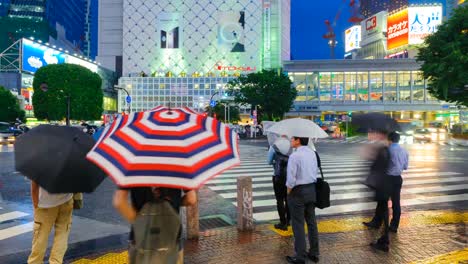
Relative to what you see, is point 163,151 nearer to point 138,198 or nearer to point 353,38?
point 138,198

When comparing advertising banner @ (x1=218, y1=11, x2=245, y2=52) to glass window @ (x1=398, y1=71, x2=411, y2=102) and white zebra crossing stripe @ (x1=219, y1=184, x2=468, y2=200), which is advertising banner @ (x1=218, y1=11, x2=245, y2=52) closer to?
glass window @ (x1=398, y1=71, x2=411, y2=102)

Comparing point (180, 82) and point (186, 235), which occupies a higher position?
point (180, 82)

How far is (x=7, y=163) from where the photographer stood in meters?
17.6

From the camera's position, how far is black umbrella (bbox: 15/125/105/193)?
355cm

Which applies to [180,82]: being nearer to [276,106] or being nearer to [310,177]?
[276,106]

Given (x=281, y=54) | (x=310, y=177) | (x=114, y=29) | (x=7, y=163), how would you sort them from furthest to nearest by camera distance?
1. (x=114, y=29)
2. (x=281, y=54)
3. (x=7, y=163)
4. (x=310, y=177)

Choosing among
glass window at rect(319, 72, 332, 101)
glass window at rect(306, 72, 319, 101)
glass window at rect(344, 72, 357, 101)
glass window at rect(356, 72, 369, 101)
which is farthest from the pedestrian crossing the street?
glass window at rect(356, 72, 369, 101)

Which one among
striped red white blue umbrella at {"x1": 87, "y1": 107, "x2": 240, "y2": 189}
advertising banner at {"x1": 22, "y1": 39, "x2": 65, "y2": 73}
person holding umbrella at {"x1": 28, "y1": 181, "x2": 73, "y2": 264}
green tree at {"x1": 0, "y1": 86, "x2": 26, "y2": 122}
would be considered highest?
advertising banner at {"x1": 22, "y1": 39, "x2": 65, "y2": 73}

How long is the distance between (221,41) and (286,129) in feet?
328

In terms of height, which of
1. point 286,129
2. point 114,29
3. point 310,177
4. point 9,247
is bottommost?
point 9,247

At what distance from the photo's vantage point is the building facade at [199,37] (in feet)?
333

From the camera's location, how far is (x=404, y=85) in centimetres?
7962

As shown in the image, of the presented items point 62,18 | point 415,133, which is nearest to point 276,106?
point 415,133

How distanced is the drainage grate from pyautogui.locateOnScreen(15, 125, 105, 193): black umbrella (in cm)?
376
